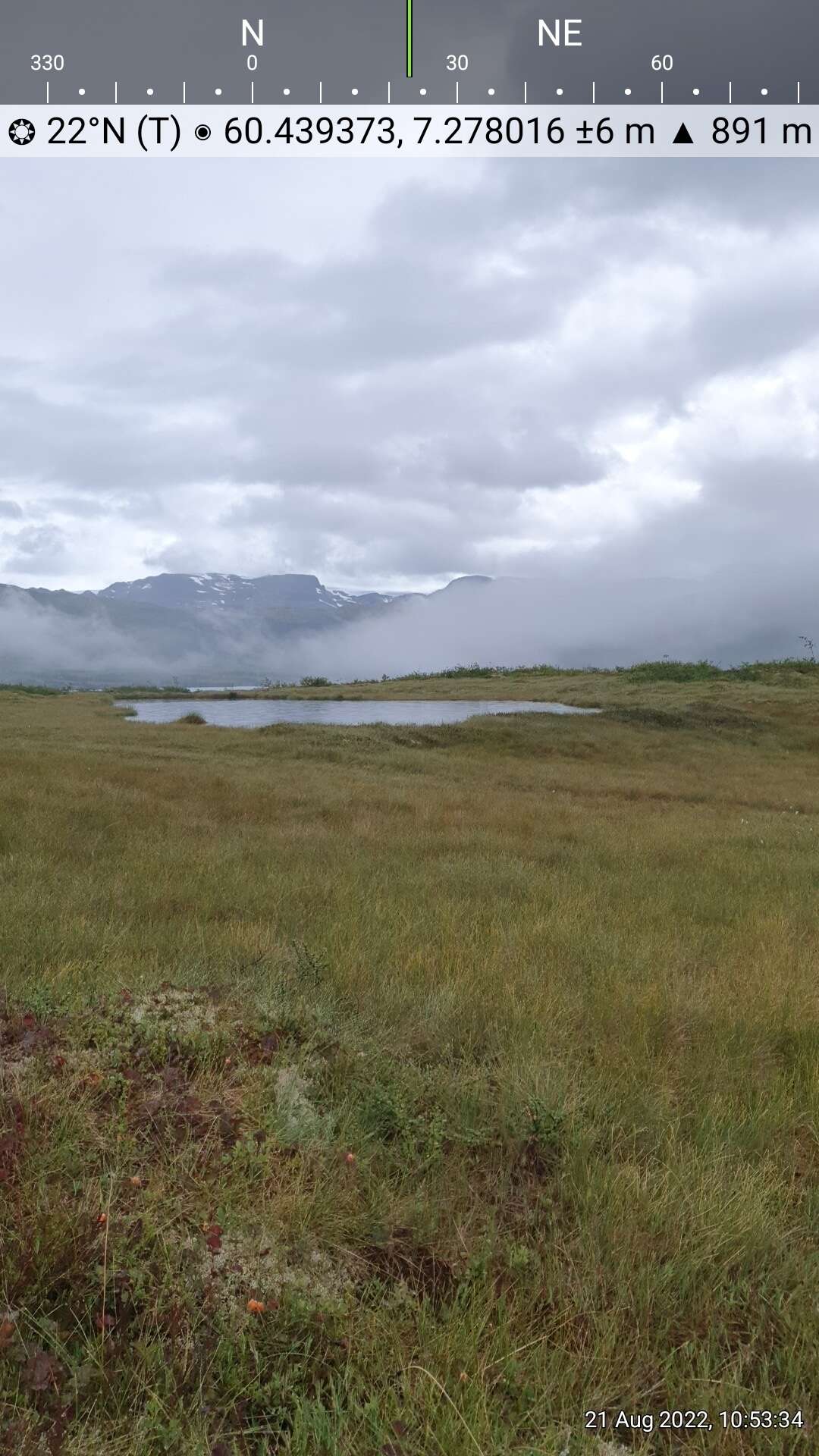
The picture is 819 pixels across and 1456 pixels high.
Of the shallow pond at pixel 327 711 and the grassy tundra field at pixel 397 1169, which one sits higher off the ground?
A: the shallow pond at pixel 327 711

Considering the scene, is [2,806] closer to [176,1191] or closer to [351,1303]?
[176,1191]

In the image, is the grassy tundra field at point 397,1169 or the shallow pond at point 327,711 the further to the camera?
the shallow pond at point 327,711

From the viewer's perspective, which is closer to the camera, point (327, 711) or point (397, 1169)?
point (397, 1169)

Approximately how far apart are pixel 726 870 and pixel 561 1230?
28.2 ft

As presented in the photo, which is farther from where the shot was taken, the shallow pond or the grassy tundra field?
the shallow pond

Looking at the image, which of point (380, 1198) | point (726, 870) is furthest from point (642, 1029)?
point (726, 870)

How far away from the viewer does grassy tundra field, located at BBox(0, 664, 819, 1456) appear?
231 cm

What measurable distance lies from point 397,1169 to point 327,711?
4440 centimetres

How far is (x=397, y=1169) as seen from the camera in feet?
11.2

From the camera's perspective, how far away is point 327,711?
155 feet

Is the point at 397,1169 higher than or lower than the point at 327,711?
lower

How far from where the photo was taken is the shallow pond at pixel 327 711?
131 feet

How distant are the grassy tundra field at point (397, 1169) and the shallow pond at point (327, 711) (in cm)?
2798

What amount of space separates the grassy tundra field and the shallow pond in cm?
2798
